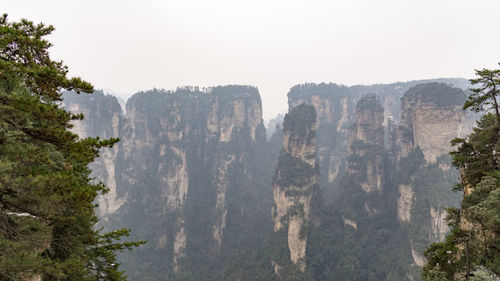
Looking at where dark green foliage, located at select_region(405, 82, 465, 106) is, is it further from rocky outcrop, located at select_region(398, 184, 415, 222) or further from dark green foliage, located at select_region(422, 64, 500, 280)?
dark green foliage, located at select_region(422, 64, 500, 280)

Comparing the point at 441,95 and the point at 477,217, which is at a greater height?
the point at 441,95

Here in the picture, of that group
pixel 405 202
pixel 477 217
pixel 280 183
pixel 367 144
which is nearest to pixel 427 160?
pixel 405 202

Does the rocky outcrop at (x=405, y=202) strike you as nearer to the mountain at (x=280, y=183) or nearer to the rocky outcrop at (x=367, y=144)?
the mountain at (x=280, y=183)

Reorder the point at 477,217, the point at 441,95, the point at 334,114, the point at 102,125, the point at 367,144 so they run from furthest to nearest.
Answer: the point at 334,114 < the point at 102,125 < the point at 367,144 < the point at 441,95 < the point at 477,217

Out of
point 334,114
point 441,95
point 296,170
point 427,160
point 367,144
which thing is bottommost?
point 296,170

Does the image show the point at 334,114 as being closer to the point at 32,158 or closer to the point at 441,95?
the point at 441,95

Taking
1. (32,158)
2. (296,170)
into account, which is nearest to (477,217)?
(32,158)

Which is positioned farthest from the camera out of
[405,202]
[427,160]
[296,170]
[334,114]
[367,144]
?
[334,114]

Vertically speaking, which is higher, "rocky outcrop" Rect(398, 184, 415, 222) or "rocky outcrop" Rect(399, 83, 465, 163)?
"rocky outcrop" Rect(399, 83, 465, 163)

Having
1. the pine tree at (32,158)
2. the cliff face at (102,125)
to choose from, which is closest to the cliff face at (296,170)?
the pine tree at (32,158)

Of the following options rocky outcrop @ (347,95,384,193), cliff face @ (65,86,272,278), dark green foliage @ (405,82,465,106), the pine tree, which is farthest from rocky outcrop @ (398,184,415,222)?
the pine tree

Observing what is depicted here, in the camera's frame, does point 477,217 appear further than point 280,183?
No

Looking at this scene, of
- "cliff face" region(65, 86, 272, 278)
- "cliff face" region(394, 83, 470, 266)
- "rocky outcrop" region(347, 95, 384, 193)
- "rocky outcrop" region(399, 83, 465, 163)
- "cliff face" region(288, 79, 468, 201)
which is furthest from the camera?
"cliff face" region(288, 79, 468, 201)

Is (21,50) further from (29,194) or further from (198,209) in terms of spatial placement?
(198,209)
